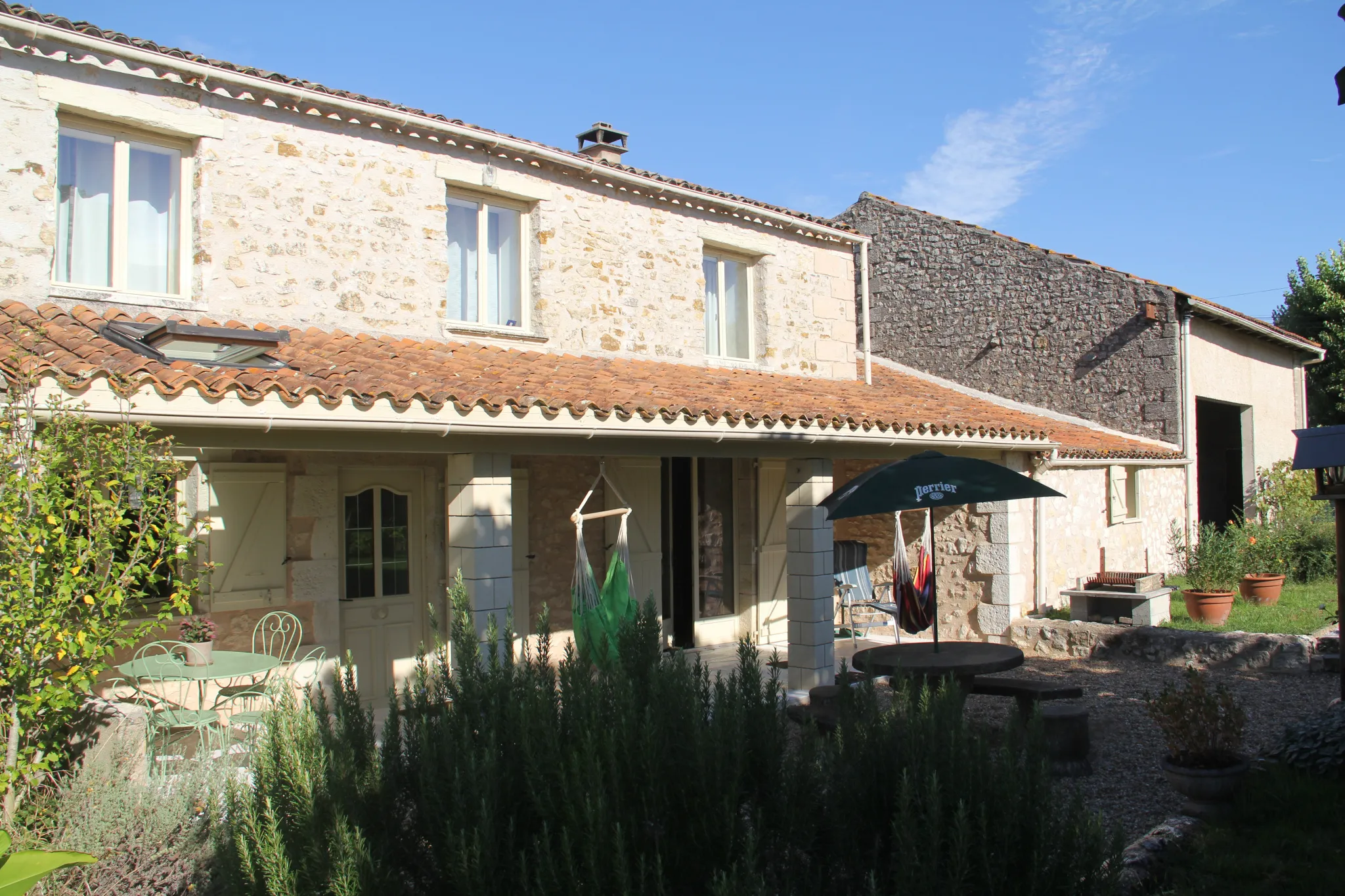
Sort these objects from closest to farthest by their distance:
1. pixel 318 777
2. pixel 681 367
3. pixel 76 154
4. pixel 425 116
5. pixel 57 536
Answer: pixel 318 777 < pixel 57 536 < pixel 76 154 < pixel 425 116 < pixel 681 367

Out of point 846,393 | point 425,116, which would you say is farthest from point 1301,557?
point 425,116

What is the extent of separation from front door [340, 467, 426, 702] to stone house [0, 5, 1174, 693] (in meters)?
0.02

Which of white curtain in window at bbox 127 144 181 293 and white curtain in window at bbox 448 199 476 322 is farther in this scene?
white curtain in window at bbox 448 199 476 322

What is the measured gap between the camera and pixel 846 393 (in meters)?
9.95

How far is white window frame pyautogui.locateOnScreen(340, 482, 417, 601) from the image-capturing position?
783 centimetres

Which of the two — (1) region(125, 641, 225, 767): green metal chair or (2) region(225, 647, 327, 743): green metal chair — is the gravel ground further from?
(1) region(125, 641, 225, 767): green metal chair

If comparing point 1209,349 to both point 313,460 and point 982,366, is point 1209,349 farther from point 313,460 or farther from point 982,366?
point 313,460

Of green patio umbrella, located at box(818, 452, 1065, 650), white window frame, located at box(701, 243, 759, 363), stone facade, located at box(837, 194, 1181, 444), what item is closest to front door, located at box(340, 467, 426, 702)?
white window frame, located at box(701, 243, 759, 363)

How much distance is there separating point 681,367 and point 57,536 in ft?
19.8

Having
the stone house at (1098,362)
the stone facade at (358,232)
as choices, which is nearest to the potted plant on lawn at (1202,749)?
the stone facade at (358,232)

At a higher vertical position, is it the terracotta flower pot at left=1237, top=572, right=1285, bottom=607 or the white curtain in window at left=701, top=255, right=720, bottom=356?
the white curtain in window at left=701, top=255, right=720, bottom=356

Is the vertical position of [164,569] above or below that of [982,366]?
below

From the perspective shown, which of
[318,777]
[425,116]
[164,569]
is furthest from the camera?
[425,116]

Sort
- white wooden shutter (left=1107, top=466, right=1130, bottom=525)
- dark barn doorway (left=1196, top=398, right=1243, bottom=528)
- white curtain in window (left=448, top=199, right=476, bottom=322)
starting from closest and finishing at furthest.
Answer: white curtain in window (left=448, top=199, right=476, bottom=322) < white wooden shutter (left=1107, top=466, right=1130, bottom=525) < dark barn doorway (left=1196, top=398, right=1243, bottom=528)
